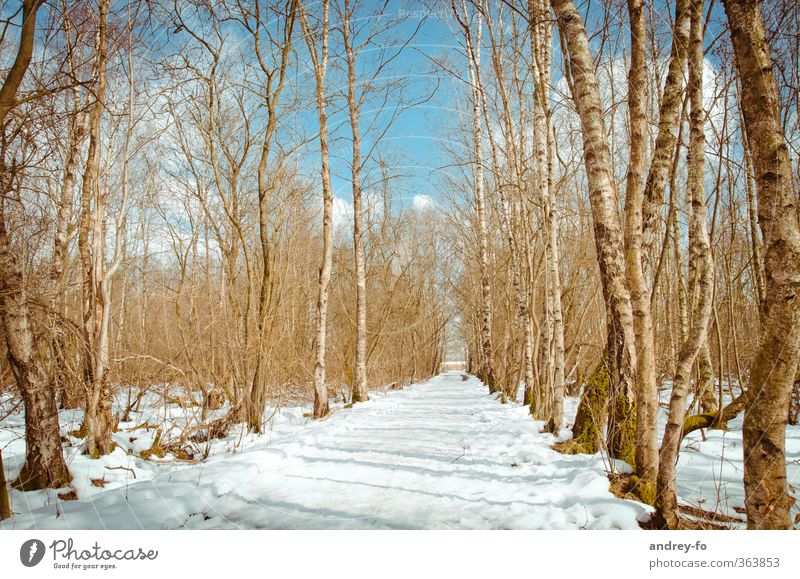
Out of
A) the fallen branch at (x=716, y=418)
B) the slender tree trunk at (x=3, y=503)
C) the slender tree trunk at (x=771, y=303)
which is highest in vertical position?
the slender tree trunk at (x=771, y=303)

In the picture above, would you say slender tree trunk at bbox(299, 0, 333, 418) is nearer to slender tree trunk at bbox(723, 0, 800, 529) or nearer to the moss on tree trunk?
the moss on tree trunk

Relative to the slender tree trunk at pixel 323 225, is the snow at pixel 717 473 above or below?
below

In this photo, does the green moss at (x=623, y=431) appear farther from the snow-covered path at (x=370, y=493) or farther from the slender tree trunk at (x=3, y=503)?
the slender tree trunk at (x=3, y=503)

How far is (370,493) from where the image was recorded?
2.38 metres

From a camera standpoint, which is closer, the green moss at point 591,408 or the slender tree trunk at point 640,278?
the slender tree trunk at point 640,278

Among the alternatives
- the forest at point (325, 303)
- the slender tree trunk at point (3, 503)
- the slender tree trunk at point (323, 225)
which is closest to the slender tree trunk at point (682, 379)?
the forest at point (325, 303)

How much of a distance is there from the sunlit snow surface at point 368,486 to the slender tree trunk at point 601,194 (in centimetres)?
76

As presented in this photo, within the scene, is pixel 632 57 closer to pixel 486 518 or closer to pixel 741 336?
pixel 486 518

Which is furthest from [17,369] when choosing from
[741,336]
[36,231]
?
[741,336]

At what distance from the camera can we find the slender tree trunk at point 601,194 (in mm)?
2424

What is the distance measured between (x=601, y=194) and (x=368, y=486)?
7.76 ft

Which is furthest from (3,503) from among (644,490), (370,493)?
(644,490)

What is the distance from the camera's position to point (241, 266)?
5.86 m
